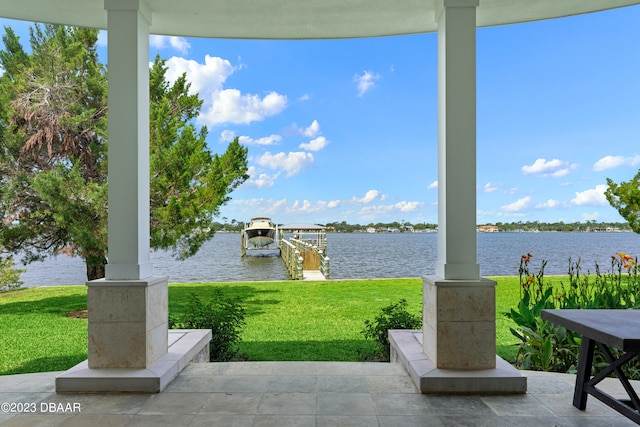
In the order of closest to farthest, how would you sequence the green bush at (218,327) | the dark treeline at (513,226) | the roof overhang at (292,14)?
1. the roof overhang at (292,14)
2. the green bush at (218,327)
3. the dark treeline at (513,226)

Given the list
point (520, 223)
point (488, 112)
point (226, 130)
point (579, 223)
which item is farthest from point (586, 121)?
point (226, 130)

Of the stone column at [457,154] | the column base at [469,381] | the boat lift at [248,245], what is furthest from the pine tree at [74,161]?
the boat lift at [248,245]

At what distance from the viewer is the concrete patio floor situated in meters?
2.46

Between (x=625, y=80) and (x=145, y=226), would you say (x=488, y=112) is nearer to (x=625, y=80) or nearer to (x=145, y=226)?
(x=625, y=80)

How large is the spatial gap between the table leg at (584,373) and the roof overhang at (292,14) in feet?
8.29

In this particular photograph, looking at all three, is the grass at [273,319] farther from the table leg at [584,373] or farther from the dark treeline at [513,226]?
the dark treeline at [513,226]

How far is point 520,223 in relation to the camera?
102ft

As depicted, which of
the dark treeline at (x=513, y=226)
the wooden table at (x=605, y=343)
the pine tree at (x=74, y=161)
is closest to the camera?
the wooden table at (x=605, y=343)

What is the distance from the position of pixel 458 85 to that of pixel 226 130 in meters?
41.6

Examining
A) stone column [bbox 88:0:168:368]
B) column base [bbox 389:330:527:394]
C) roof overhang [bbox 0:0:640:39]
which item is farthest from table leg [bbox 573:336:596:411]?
stone column [bbox 88:0:168:368]

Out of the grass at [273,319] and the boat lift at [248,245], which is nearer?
the grass at [273,319]

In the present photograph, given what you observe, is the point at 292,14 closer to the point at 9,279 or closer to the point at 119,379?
the point at 119,379

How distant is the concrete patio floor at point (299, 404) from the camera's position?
8.08 ft

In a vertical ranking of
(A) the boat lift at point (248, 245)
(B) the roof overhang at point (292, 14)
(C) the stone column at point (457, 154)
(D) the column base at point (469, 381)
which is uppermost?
(B) the roof overhang at point (292, 14)
